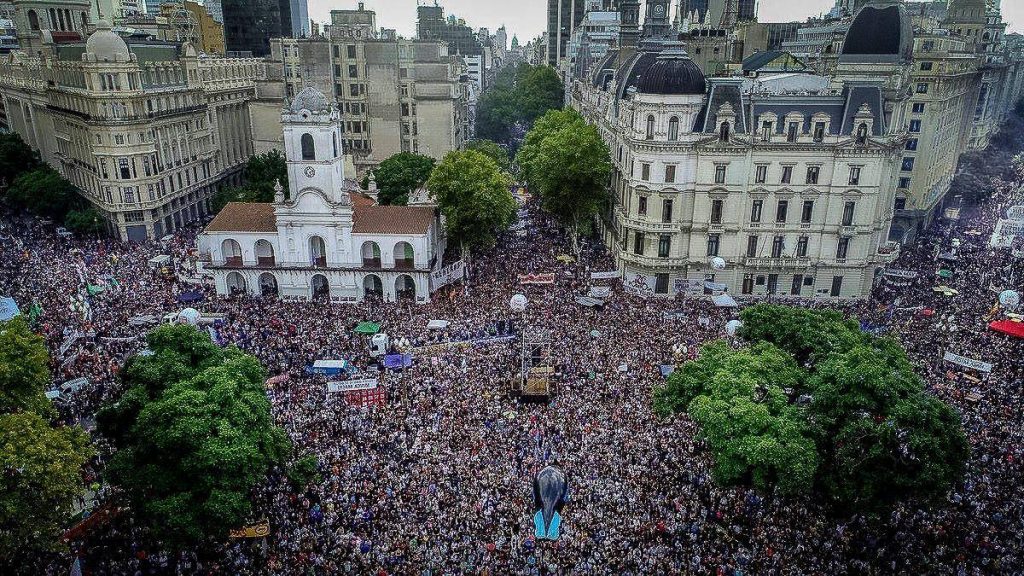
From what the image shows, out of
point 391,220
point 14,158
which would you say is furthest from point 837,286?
point 14,158

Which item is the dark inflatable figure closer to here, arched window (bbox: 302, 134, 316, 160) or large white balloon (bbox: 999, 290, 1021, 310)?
arched window (bbox: 302, 134, 316, 160)

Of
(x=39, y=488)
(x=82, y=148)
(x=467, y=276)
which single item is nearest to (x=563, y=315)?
(x=467, y=276)

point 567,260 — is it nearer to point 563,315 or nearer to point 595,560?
point 563,315

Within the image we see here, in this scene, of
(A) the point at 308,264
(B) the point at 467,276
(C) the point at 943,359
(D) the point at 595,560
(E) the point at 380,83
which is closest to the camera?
(D) the point at 595,560

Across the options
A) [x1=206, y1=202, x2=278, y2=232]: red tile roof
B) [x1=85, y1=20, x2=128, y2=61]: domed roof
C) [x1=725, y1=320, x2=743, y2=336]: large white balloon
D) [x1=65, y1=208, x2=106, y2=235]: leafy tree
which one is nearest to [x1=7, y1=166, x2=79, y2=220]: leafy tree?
[x1=65, y1=208, x2=106, y2=235]: leafy tree

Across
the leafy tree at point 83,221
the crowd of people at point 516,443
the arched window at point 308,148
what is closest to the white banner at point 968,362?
the crowd of people at point 516,443
